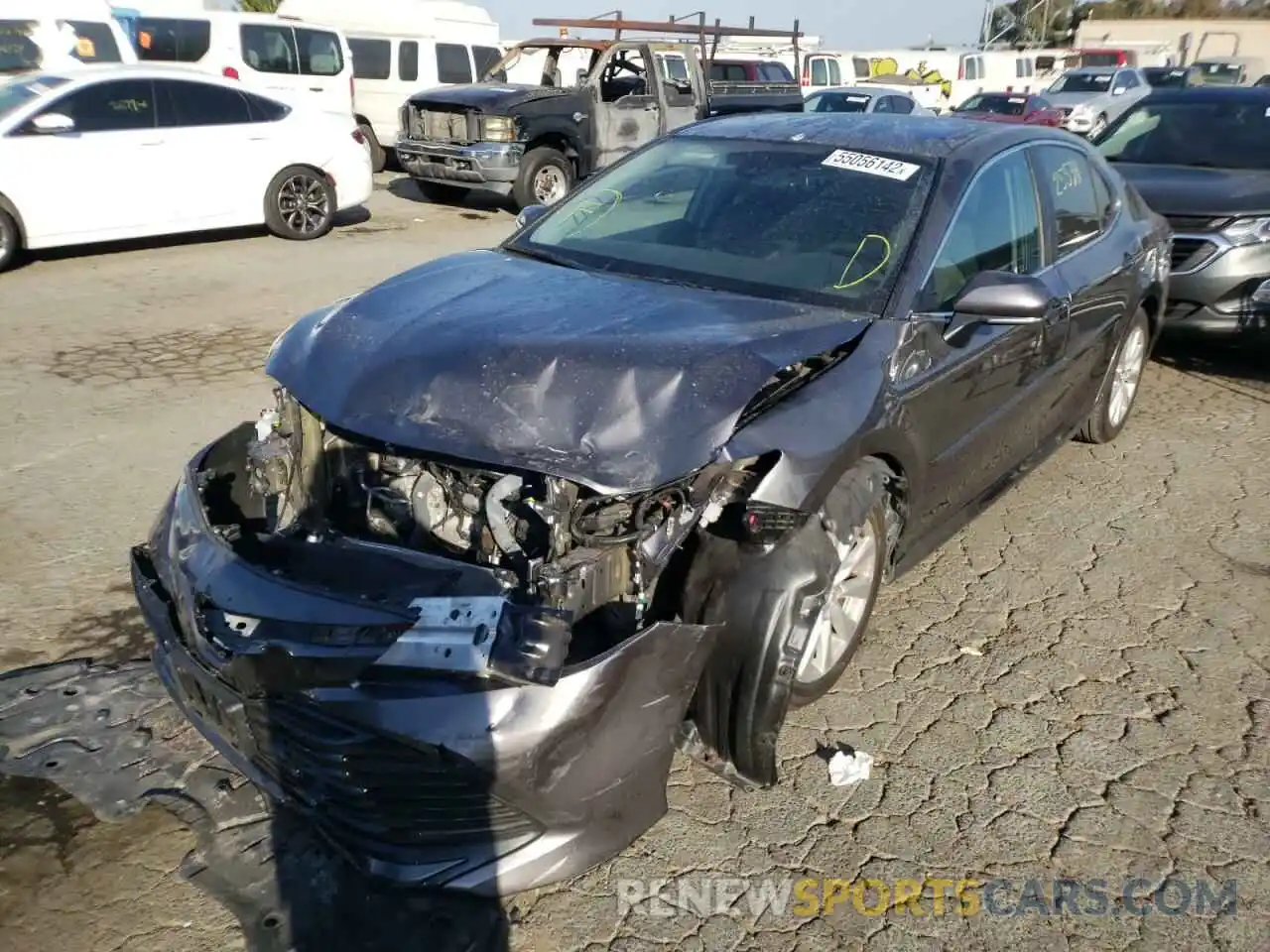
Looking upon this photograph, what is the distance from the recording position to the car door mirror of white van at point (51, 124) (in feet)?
28.6

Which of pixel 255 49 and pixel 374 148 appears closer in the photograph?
pixel 255 49

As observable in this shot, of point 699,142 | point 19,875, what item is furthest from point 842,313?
point 19,875

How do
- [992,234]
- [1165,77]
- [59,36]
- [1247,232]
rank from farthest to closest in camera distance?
1. [1165,77]
2. [59,36]
3. [1247,232]
4. [992,234]

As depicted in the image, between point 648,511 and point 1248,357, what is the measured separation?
21.9 ft

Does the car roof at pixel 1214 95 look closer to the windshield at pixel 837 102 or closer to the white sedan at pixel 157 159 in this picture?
the white sedan at pixel 157 159

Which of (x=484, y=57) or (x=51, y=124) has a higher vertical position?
(x=484, y=57)

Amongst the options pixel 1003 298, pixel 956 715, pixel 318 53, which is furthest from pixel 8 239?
pixel 956 715

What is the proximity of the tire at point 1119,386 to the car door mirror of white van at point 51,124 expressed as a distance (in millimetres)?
8338

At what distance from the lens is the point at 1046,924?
258 centimetres

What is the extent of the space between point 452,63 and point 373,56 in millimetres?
1225

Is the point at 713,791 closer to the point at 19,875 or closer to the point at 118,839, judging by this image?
the point at 118,839

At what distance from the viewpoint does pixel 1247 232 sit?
21.5 feet

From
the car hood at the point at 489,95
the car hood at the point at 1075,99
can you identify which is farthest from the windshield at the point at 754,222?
the car hood at the point at 1075,99

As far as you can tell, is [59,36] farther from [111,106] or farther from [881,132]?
[881,132]
